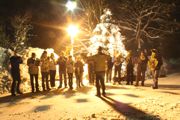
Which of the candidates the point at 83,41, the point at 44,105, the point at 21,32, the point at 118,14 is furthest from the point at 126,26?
the point at 44,105

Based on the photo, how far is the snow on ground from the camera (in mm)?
11312

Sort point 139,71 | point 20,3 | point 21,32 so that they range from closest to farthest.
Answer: point 139,71
point 21,32
point 20,3

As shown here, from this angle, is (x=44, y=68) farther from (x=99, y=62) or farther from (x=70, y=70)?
(x=99, y=62)

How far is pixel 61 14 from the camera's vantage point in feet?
126

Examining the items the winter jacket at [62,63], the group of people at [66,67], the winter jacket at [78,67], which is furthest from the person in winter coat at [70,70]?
the winter jacket at [78,67]

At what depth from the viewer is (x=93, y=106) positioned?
12.7 m

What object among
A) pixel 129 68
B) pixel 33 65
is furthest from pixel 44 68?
pixel 129 68

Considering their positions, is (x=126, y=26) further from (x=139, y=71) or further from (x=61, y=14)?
(x=139, y=71)

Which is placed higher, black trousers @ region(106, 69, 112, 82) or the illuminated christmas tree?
the illuminated christmas tree

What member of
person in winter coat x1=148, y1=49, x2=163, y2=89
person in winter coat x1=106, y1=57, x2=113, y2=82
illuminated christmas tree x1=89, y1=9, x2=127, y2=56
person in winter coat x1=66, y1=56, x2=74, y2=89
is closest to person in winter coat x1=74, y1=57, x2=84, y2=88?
person in winter coat x1=66, y1=56, x2=74, y2=89

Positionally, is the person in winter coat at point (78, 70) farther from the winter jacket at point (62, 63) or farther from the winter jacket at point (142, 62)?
the winter jacket at point (142, 62)

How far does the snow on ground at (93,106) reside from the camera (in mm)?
11312

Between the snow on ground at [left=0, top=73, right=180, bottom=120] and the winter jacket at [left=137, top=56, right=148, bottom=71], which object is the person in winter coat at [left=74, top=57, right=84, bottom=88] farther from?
the winter jacket at [left=137, top=56, right=148, bottom=71]

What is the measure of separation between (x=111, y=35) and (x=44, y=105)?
657 inches
